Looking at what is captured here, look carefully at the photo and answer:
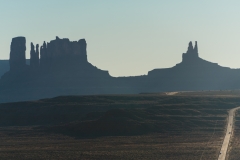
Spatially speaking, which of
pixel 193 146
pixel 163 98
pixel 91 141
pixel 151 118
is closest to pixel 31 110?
pixel 163 98

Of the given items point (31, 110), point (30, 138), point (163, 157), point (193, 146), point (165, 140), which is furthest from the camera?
point (31, 110)

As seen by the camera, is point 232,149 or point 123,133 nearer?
point 232,149

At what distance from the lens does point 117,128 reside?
97.4 m

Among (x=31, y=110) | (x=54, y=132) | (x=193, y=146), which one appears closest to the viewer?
(x=193, y=146)

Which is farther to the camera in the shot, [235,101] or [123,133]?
[235,101]

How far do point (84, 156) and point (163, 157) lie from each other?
26.4 feet

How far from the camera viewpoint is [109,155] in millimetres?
69750

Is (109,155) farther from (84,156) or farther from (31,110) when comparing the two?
(31,110)

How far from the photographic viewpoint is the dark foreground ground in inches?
2867

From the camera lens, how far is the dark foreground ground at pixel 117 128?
7281 centimetres

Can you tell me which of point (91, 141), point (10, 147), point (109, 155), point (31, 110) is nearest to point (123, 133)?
point (91, 141)

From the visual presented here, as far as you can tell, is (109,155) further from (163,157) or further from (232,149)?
(232,149)

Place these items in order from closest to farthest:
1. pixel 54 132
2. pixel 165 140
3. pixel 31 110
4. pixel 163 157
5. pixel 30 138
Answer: pixel 163 157 < pixel 165 140 < pixel 30 138 < pixel 54 132 < pixel 31 110

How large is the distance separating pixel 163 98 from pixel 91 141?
2264 inches
